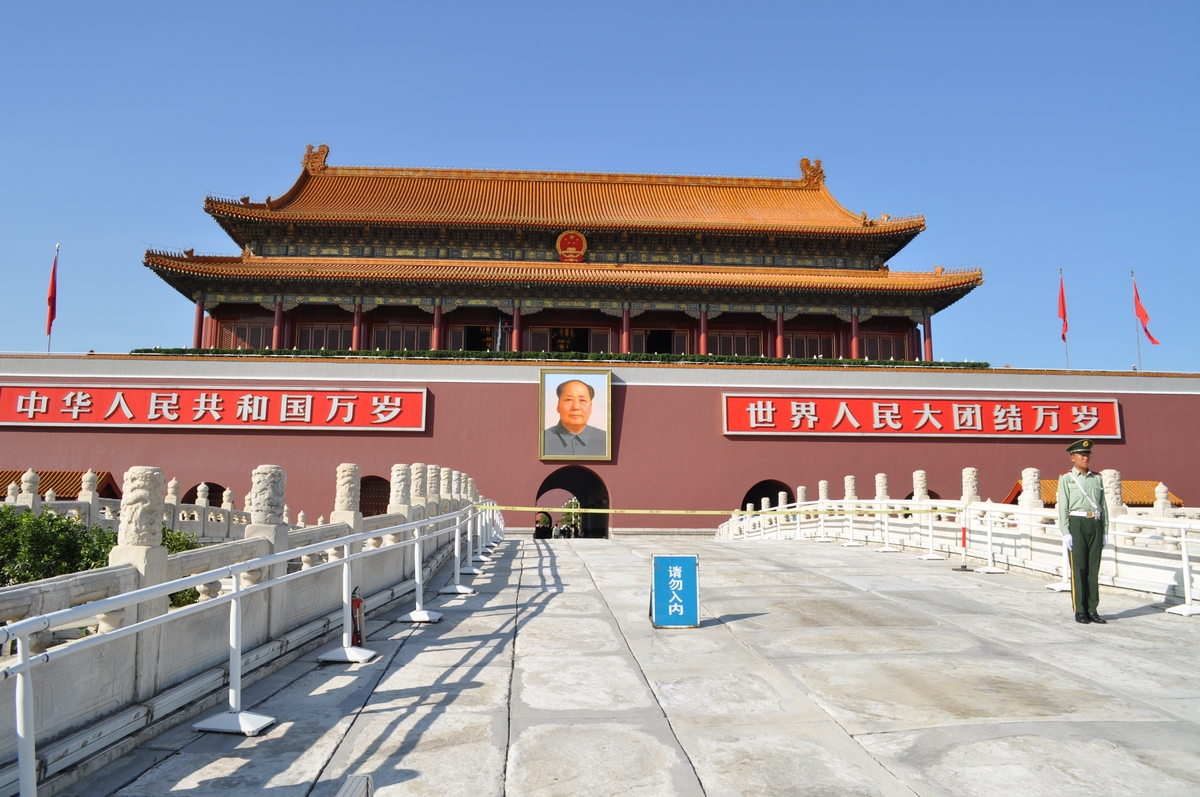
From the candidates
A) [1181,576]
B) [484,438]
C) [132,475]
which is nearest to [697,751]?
[132,475]

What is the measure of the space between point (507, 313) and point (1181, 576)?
21.7 m

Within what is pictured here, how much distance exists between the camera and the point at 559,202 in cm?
3175

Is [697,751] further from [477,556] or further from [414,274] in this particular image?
[414,274]

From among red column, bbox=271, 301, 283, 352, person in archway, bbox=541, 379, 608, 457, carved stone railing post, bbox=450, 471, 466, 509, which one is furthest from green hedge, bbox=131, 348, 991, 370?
carved stone railing post, bbox=450, 471, 466, 509

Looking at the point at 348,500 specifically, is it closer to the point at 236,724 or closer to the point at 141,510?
the point at 141,510

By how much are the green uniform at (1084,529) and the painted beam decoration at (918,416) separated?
16.0m

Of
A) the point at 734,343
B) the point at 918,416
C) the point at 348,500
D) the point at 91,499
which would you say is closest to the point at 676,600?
the point at 348,500

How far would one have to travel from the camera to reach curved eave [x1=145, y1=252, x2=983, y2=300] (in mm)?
25781

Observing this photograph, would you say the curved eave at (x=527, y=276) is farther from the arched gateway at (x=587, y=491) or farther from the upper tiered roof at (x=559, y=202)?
the arched gateway at (x=587, y=491)

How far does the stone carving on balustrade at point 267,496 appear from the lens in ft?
18.7

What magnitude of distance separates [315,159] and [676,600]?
2995 cm

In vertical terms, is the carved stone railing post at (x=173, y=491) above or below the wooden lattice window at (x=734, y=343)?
below

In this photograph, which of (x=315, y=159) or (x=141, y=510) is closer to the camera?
(x=141, y=510)

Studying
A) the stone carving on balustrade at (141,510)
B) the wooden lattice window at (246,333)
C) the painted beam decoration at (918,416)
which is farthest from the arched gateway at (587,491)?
the stone carving on balustrade at (141,510)
